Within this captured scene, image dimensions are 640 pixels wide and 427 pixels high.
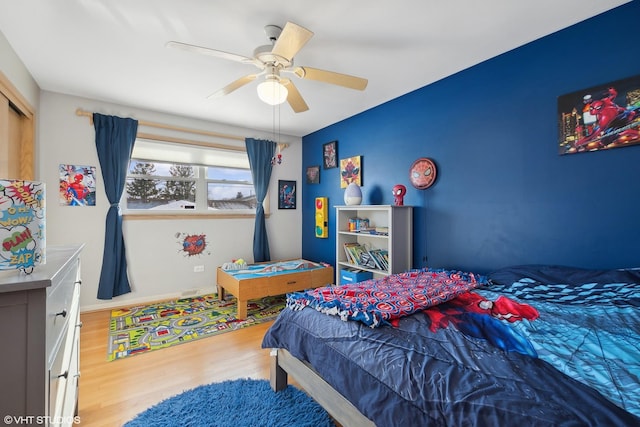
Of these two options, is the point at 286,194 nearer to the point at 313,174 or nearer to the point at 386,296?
the point at 313,174

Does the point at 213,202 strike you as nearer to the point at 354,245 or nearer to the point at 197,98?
the point at 197,98

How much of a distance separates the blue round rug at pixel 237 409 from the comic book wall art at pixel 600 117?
2.37 metres

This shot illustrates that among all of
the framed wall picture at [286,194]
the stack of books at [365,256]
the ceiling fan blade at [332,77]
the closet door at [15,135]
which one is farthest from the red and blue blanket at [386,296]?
the framed wall picture at [286,194]

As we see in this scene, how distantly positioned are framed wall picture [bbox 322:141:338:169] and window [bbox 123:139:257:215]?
115 cm

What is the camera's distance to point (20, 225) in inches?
33.1

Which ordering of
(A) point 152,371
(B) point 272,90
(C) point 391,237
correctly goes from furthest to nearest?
1. (C) point 391,237
2. (A) point 152,371
3. (B) point 272,90

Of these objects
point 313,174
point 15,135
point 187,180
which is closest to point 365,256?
point 313,174

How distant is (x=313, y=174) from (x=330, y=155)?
0.49 meters

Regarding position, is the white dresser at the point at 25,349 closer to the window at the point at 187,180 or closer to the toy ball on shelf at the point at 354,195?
the toy ball on shelf at the point at 354,195

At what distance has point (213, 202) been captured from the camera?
4035mm

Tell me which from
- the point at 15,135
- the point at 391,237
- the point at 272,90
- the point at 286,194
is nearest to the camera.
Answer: the point at 272,90

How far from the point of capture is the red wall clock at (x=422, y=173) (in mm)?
2812

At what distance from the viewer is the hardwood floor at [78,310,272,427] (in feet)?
5.70

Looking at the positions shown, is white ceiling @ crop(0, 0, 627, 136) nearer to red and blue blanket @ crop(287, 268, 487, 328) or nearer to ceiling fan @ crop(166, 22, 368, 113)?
ceiling fan @ crop(166, 22, 368, 113)
